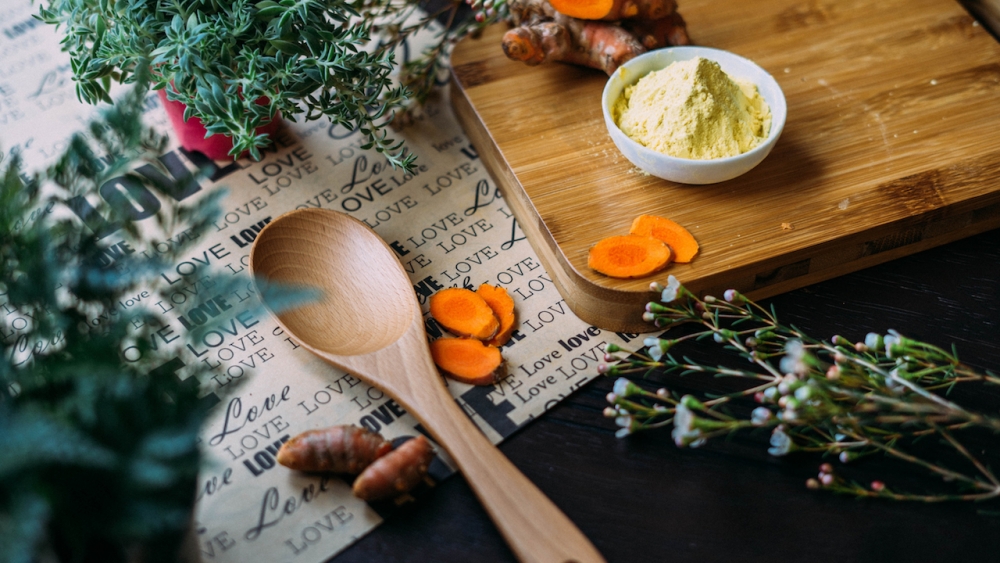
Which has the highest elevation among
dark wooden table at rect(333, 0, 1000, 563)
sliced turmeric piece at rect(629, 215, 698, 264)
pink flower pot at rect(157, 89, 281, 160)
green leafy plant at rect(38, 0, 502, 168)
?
green leafy plant at rect(38, 0, 502, 168)

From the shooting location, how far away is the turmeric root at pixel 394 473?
3.27 ft

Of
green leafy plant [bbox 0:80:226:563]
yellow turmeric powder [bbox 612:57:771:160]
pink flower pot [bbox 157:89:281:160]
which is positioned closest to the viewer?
green leafy plant [bbox 0:80:226:563]

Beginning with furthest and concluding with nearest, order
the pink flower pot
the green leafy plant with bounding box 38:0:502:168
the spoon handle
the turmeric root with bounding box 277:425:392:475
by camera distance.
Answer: the pink flower pot, the green leafy plant with bounding box 38:0:502:168, the turmeric root with bounding box 277:425:392:475, the spoon handle

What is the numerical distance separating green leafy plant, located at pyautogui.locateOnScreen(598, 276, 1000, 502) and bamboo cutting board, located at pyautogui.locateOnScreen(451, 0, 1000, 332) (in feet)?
0.33

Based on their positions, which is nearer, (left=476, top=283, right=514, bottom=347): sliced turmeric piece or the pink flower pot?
(left=476, top=283, right=514, bottom=347): sliced turmeric piece

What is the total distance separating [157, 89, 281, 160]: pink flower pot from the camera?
4.54 ft

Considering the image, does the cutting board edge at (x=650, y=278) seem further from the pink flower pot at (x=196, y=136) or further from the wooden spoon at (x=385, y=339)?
the pink flower pot at (x=196, y=136)

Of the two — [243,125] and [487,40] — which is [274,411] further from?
[487,40]

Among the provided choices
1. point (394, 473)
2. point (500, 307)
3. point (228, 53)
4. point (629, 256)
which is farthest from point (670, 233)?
point (228, 53)

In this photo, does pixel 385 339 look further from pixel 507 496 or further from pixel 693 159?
pixel 693 159

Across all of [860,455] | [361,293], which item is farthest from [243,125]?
[860,455]

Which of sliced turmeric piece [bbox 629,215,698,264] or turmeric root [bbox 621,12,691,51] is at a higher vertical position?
turmeric root [bbox 621,12,691,51]

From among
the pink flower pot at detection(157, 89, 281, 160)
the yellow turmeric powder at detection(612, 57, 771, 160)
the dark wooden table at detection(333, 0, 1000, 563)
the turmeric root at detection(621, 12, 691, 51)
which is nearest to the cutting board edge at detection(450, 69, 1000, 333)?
the dark wooden table at detection(333, 0, 1000, 563)

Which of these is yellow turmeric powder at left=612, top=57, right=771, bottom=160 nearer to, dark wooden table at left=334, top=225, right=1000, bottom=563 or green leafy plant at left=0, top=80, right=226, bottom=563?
dark wooden table at left=334, top=225, right=1000, bottom=563
